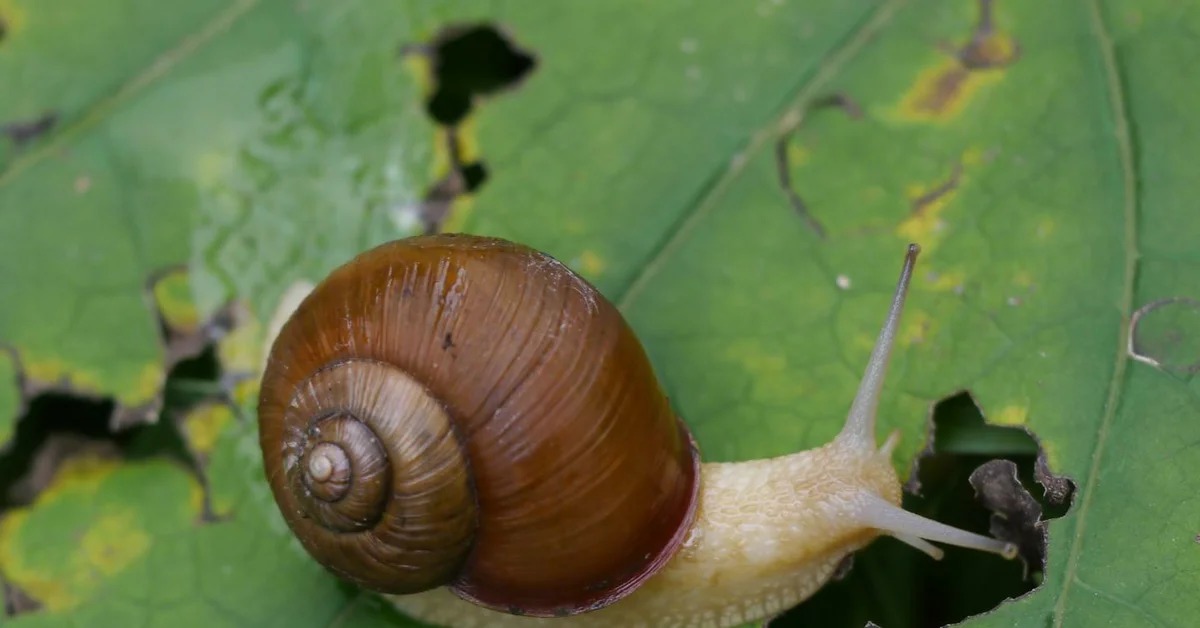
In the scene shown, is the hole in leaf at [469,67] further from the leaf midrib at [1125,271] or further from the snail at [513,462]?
the leaf midrib at [1125,271]

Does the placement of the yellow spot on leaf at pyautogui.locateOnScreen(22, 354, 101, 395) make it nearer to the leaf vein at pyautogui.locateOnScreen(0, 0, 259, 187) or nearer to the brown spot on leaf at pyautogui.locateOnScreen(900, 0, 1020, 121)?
the leaf vein at pyautogui.locateOnScreen(0, 0, 259, 187)

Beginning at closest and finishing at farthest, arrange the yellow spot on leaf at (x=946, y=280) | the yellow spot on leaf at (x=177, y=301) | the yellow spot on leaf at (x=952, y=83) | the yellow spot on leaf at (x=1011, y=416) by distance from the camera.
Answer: the yellow spot on leaf at (x=1011, y=416) < the yellow spot on leaf at (x=946, y=280) < the yellow spot on leaf at (x=952, y=83) < the yellow spot on leaf at (x=177, y=301)

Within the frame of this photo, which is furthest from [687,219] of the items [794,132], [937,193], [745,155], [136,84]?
[136,84]

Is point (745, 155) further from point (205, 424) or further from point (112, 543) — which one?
point (112, 543)

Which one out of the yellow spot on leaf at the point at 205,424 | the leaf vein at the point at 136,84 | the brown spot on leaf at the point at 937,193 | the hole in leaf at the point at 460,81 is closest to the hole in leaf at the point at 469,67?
the hole in leaf at the point at 460,81

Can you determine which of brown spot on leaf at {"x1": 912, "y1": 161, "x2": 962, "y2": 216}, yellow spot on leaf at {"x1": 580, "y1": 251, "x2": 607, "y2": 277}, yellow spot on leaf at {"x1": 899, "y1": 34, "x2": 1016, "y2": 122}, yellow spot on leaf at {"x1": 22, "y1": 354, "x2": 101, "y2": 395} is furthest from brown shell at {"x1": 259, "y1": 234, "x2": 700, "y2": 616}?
yellow spot on leaf at {"x1": 899, "y1": 34, "x2": 1016, "y2": 122}
